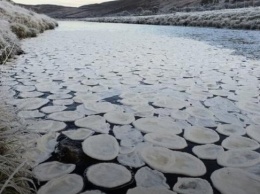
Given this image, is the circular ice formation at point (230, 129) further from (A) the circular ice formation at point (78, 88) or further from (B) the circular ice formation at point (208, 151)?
(A) the circular ice formation at point (78, 88)

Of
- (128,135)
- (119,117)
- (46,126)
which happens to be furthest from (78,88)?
(128,135)

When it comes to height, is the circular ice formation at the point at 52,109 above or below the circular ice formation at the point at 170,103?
above

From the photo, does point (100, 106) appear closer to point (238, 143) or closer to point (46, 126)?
point (46, 126)

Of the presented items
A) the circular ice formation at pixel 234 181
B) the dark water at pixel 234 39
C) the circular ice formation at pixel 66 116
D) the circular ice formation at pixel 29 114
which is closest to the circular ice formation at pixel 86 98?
the circular ice formation at pixel 66 116

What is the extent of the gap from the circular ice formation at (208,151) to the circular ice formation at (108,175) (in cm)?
51

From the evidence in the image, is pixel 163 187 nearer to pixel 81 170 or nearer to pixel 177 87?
pixel 81 170

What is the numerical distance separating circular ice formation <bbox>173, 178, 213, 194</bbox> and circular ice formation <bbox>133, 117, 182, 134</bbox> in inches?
25.2

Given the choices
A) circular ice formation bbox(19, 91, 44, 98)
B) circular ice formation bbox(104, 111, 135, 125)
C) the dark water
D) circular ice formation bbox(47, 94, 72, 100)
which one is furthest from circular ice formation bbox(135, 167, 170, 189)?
the dark water

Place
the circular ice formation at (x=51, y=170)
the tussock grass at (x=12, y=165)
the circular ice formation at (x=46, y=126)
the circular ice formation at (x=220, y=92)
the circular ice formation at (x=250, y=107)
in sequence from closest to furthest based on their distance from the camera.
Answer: the tussock grass at (x=12, y=165)
the circular ice formation at (x=51, y=170)
the circular ice formation at (x=46, y=126)
the circular ice formation at (x=250, y=107)
the circular ice formation at (x=220, y=92)

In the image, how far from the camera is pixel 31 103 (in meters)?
2.81

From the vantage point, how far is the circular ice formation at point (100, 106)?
106 inches

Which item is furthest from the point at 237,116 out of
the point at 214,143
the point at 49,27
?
the point at 49,27

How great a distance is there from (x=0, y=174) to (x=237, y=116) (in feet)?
6.34

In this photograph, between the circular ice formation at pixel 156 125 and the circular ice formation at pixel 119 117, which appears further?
the circular ice formation at pixel 119 117
